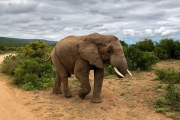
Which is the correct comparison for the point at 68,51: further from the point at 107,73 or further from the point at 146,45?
the point at 146,45

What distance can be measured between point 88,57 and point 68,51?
908 millimetres

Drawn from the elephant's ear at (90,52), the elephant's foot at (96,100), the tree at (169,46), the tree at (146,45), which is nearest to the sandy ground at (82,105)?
the elephant's foot at (96,100)

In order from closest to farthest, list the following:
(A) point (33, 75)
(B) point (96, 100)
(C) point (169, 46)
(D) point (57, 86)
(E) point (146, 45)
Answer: (B) point (96, 100), (D) point (57, 86), (A) point (33, 75), (C) point (169, 46), (E) point (146, 45)

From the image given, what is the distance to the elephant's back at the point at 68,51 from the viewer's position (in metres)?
8.09

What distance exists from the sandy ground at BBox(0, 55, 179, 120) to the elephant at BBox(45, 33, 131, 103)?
1.82ft

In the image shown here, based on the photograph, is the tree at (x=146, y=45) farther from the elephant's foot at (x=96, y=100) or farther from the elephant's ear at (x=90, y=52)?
the elephant's ear at (x=90, y=52)

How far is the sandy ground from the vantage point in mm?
6902

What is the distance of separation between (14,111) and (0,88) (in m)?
3.56

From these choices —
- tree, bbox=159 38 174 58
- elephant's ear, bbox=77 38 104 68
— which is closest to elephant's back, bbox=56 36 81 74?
elephant's ear, bbox=77 38 104 68

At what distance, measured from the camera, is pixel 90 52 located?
299 inches

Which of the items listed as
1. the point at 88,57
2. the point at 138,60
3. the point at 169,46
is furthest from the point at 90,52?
the point at 169,46

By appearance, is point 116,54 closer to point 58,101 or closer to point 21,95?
point 58,101

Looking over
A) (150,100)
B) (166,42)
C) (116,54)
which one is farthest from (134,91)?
(166,42)

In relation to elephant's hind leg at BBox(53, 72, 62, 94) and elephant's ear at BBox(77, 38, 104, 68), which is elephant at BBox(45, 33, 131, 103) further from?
elephant's hind leg at BBox(53, 72, 62, 94)
